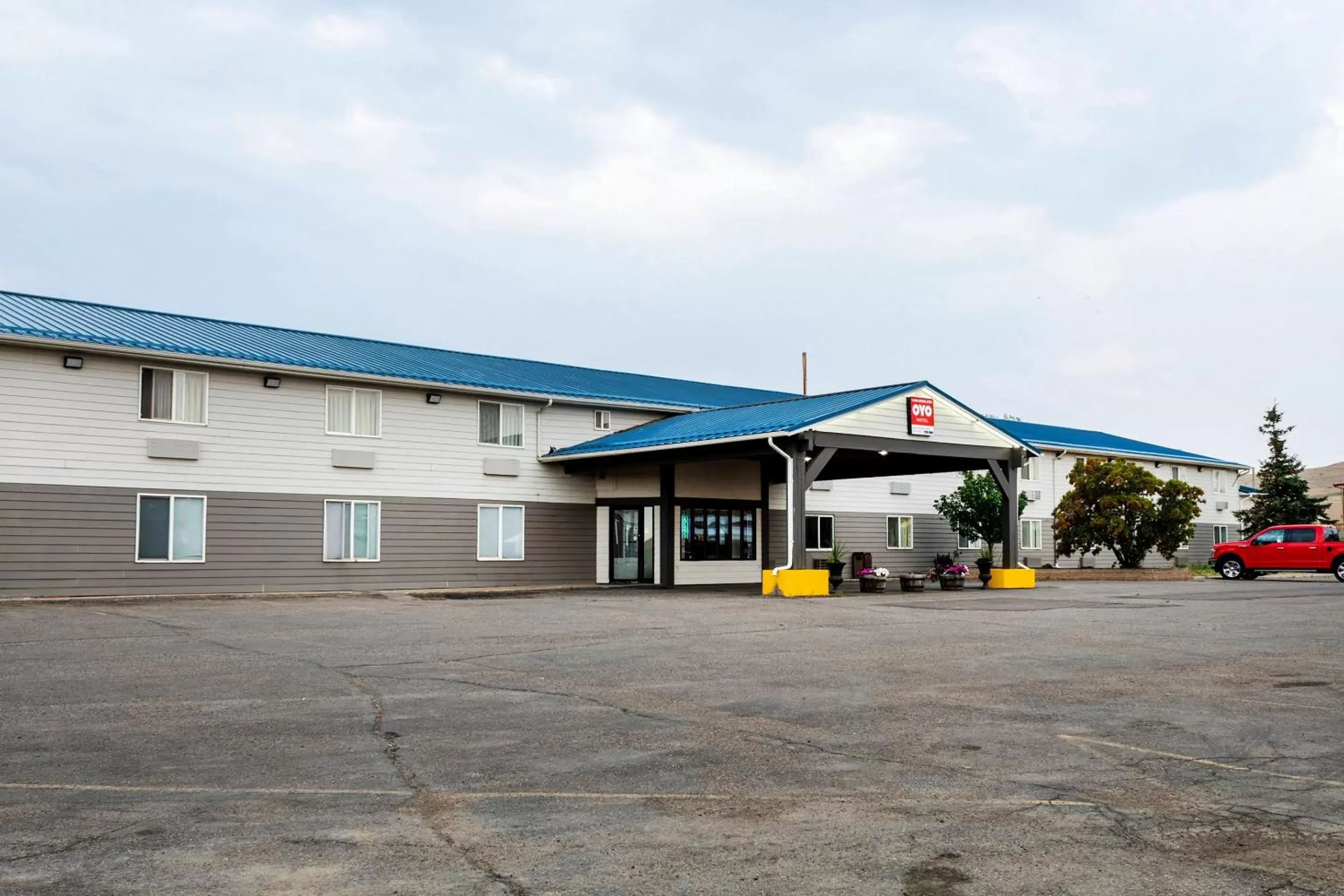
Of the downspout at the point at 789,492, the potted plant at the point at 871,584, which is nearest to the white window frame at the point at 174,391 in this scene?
the downspout at the point at 789,492

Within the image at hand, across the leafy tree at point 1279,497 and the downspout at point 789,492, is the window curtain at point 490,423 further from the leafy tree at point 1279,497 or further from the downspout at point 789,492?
the leafy tree at point 1279,497

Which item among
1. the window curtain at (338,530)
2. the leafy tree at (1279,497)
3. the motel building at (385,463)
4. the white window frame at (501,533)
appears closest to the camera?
the motel building at (385,463)

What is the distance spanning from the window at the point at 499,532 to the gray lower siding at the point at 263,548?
0.53 ft

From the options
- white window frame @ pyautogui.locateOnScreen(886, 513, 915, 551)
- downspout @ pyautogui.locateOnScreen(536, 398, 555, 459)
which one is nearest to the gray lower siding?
downspout @ pyautogui.locateOnScreen(536, 398, 555, 459)

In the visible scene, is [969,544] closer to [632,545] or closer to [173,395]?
[632,545]

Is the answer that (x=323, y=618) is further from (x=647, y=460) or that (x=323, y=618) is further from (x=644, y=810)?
(x=644, y=810)

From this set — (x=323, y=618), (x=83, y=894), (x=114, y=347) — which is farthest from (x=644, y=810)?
(x=114, y=347)

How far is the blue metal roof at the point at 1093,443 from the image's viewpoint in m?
42.5

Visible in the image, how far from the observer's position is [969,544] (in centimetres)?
3838

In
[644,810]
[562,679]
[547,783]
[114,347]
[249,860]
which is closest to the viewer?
[249,860]

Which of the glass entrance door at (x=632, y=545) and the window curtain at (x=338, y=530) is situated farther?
the glass entrance door at (x=632, y=545)

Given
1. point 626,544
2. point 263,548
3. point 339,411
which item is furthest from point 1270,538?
point 263,548

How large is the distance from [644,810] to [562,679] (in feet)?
16.1

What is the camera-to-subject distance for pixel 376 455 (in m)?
24.8
